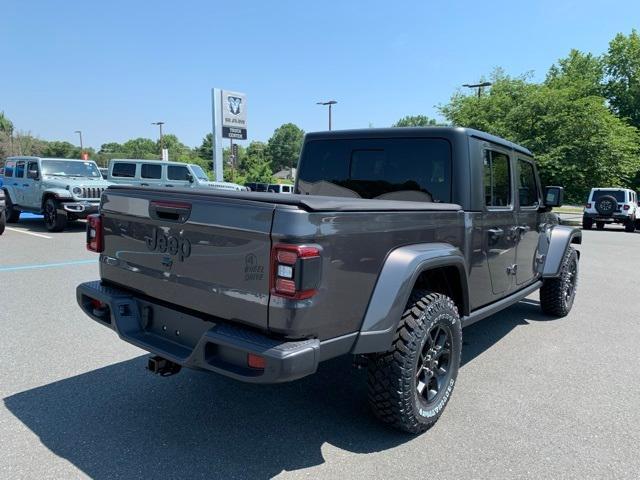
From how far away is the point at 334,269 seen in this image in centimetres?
230

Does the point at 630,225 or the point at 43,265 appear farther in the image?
the point at 630,225

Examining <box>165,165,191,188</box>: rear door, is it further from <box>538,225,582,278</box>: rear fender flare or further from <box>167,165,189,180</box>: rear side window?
<box>538,225,582,278</box>: rear fender flare

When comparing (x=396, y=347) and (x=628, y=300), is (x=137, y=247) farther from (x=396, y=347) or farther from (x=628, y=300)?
(x=628, y=300)

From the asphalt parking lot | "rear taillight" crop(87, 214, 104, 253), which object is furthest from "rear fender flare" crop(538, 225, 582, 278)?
"rear taillight" crop(87, 214, 104, 253)

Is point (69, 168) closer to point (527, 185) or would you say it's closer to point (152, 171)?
Answer: point (152, 171)

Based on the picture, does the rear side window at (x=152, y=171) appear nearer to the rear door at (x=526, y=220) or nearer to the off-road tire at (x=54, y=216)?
the off-road tire at (x=54, y=216)

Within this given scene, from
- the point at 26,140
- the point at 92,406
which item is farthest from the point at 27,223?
the point at 26,140

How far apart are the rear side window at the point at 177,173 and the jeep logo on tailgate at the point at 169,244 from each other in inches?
553

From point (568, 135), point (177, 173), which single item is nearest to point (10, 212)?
point (177, 173)

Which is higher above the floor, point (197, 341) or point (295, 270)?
point (295, 270)

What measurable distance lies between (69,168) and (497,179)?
42.6 feet

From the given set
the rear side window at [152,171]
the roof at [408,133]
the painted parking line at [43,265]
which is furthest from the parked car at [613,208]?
the painted parking line at [43,265]

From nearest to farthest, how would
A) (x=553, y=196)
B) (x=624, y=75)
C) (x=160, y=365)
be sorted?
(x=160, y=365) → (x=553, y=196) → (x=624, y=75)

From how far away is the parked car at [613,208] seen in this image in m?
19.8
